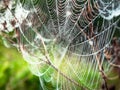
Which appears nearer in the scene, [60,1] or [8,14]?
[8,14]

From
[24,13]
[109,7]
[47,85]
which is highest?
[24,13]

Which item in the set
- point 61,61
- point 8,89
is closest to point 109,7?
point 61,61

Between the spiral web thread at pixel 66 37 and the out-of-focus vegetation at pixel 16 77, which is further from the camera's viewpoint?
the out-of-focus vegetation at pixel 16 77

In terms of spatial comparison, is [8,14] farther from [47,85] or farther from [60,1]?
[47,85]

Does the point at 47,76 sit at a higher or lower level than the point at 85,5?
lower

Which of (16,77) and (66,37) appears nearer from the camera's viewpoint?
(66,37)

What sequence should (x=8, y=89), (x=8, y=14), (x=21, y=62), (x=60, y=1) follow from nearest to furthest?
(x=8, y=14) < (x=60, y=1) < (x=8, y=89) < (x=21, y=62)

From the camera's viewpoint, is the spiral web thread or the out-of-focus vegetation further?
the out-of-focus vegetation

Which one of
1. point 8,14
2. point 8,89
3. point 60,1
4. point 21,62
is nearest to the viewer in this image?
point 8,14
